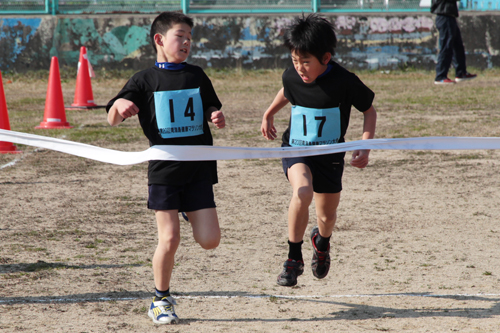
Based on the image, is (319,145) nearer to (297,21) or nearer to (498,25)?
(297,21)

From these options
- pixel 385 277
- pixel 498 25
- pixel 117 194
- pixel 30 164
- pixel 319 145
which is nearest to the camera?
pixel 319 145

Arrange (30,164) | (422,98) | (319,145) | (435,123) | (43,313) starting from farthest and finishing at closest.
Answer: (422,98) → (435,123) → (30,164) → (319,145) → (43,313)

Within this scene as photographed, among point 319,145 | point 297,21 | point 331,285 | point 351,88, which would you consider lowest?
point 331,285

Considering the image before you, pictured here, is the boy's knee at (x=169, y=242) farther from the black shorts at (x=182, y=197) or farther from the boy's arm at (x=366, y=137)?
the boy's arm at (x=366, y=137)

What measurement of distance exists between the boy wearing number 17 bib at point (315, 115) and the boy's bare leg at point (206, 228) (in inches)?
22.2

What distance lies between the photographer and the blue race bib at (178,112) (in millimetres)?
3391

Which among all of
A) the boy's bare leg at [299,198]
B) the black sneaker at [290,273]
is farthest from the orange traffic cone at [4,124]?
the black sneaker at [290,273]

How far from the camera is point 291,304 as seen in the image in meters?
3.60

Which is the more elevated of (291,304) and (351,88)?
(351,88)

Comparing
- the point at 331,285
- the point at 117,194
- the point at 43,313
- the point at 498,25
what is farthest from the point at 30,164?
the point at 498,25

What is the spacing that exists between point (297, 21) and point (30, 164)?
4.69 metres

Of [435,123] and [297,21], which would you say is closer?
[297,21]

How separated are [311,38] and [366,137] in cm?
70

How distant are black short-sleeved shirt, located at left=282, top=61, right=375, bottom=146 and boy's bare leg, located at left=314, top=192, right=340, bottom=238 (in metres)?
0.39
